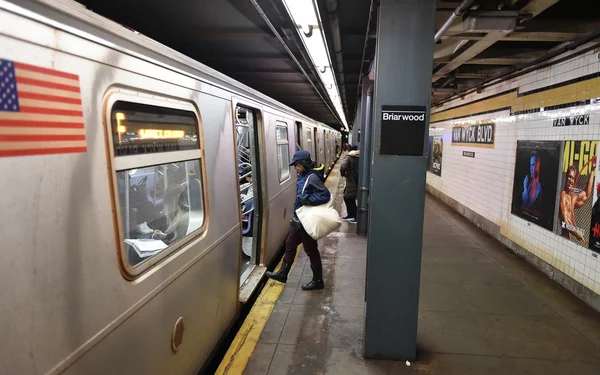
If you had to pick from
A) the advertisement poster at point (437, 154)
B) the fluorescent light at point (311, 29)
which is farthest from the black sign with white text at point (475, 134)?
the fluorescent light at point (311, 29)

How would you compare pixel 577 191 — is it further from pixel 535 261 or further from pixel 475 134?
pixel 475 134

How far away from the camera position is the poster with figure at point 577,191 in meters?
4.29

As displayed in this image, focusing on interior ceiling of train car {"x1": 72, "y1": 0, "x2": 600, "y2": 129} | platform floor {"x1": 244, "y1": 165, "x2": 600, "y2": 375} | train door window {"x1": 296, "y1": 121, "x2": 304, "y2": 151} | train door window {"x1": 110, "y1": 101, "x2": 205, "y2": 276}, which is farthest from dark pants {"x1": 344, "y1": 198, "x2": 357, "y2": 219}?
train door window {"x1": 110, "y1": 101, "x2": 205, "y2": 276}

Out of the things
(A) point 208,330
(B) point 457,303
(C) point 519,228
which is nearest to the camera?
(A) point 208,330

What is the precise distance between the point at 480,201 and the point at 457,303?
411cm

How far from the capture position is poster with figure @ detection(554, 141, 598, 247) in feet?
14.1

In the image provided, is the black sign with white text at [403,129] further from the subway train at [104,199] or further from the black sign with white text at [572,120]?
the black sign with white text at [572,120]

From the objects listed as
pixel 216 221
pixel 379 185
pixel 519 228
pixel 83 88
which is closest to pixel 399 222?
pixel 379 185

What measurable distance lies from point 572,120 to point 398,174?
10.4 feet

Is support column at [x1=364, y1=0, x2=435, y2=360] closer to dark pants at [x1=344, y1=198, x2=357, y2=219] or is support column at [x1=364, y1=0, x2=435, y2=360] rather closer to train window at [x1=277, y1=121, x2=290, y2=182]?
train window at [x1=277, y1=121, x2=290, y2=182]

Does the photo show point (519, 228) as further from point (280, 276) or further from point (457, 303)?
point (280, 276)

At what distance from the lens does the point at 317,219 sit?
14.0 ft

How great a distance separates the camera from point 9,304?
3.88 ft

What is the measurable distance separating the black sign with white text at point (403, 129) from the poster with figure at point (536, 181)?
126 inches
